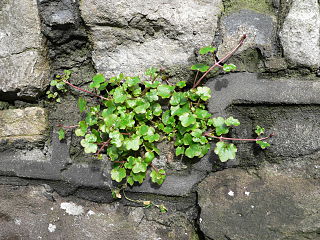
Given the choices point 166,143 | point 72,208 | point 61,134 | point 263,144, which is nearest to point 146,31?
point 166,143

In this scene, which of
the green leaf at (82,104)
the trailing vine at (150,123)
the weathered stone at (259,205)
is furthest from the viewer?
the green leaf at (82,104)

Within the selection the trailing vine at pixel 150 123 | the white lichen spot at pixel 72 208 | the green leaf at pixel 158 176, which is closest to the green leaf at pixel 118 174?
the trailing vine at pixel 150 123

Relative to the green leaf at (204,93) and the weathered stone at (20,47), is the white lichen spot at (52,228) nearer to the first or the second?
the weathered stone at (20,47)

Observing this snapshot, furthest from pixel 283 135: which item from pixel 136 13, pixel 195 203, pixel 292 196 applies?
pixel 136 13

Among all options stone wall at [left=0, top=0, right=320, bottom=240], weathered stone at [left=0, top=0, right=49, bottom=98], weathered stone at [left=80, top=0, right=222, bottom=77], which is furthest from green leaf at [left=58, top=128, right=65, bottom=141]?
weathered stone at [left=80, top=0, right=222, bottom=77]

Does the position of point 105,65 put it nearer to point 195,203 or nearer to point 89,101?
point 89,101

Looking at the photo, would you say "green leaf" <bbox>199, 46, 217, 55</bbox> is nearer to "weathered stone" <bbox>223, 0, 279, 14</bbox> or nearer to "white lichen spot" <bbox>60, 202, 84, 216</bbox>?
"weathered stone" <bbox>223, 0, 279, 14</bbox>
